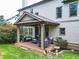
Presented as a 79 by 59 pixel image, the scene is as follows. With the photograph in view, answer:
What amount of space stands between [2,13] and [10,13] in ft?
8.64

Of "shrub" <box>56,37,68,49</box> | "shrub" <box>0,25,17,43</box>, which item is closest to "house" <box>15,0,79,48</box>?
"shrub" <box>56,37,68,49</box>

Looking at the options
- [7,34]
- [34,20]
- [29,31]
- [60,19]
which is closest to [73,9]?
[60,19]

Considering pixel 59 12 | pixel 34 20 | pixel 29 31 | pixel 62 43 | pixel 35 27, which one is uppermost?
pixel 59 12

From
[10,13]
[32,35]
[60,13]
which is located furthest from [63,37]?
[10,13]

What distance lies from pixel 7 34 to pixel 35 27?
5230 millimetres

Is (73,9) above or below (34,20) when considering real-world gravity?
above

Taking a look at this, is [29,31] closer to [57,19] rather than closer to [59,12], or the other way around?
[57,19]

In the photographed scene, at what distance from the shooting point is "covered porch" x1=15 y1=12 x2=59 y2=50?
1819cm

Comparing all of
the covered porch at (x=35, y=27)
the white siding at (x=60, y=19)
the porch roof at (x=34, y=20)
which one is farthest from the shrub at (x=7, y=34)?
the white siding at (x=60, y=19)

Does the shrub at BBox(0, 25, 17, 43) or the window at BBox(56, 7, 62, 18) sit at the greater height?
the window at BBox(56, 7, 62, 18)

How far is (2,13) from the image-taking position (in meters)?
44.8

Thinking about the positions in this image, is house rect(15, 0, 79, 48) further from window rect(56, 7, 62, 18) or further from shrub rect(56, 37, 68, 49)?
shrub rect(56, 37, 68, 49)

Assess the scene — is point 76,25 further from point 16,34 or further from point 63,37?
point 16,34

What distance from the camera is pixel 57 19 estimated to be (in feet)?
68.6
